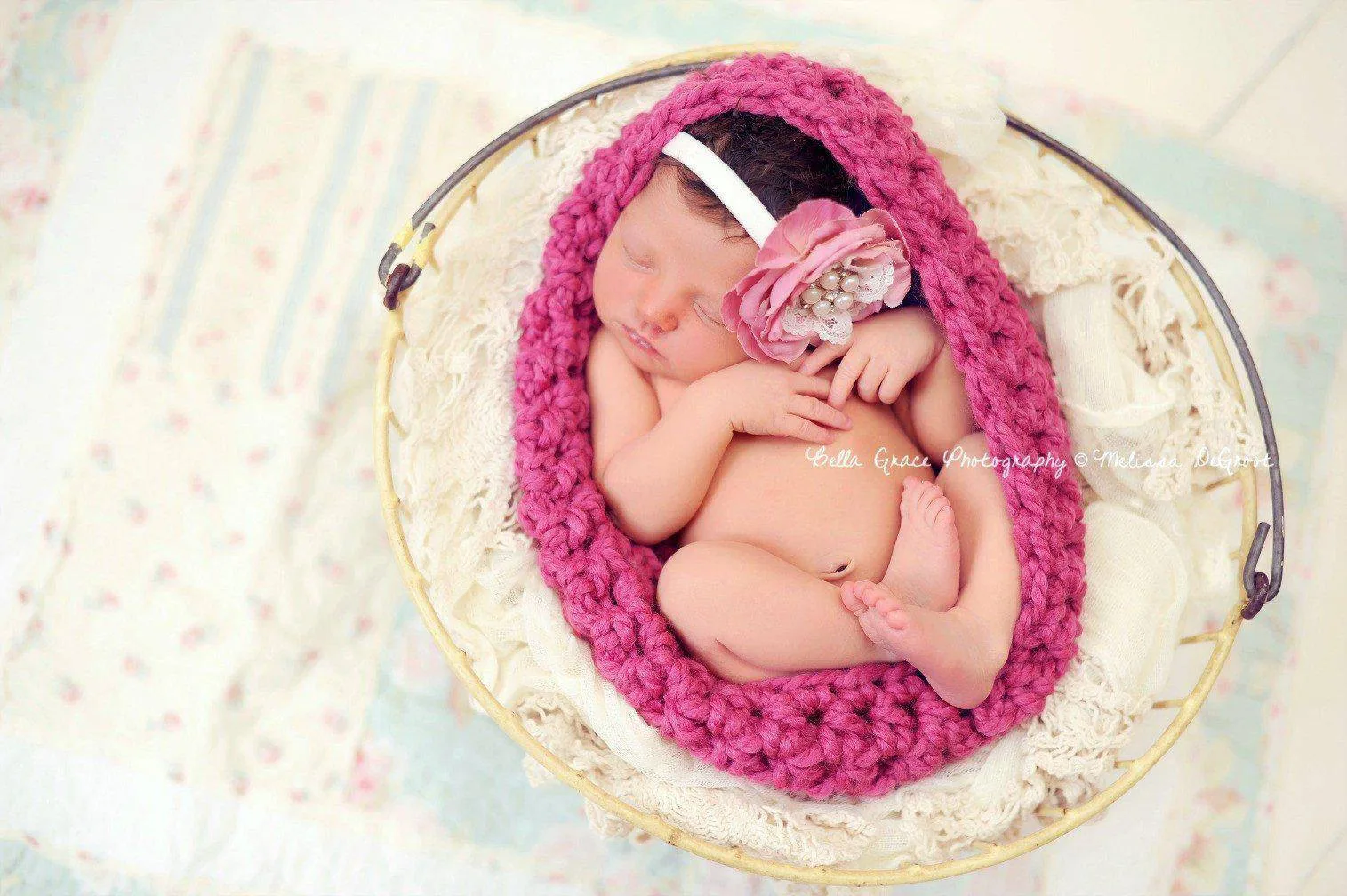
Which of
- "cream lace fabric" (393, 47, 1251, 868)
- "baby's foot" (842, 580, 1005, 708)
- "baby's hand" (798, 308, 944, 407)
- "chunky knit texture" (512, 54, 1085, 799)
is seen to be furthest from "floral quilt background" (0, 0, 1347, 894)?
"baby's hand" (798, 308, 944, 407)

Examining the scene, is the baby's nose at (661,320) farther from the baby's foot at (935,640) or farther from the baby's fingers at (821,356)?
the baby's foot at (935,640)

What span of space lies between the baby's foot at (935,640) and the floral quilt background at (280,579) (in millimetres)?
525

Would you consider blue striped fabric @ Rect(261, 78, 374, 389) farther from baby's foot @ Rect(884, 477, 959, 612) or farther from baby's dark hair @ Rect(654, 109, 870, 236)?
baby's foot @ Rect(884, 477, 959, 612)

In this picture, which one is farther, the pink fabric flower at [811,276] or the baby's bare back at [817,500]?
the baby's bare back at [817,500]

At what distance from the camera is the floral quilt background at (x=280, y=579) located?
1514mm

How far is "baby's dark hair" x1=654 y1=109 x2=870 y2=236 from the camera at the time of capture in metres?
1.24

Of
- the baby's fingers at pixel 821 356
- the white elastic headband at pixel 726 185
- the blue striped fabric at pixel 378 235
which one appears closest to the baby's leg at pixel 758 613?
the baby's fingers at pixel 821 356

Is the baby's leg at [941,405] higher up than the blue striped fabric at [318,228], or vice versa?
the baby's leg at [941,405]

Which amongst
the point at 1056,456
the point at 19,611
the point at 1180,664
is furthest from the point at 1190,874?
the point at 19,611

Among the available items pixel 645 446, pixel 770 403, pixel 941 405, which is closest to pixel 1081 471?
pixel 941 405

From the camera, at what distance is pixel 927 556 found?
128 centimetres

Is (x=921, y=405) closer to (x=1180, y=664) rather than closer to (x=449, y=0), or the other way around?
(x=1180, y=664)

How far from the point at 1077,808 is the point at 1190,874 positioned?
0.52m

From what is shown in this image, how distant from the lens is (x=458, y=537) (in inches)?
53.4
